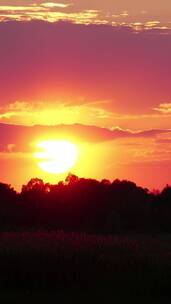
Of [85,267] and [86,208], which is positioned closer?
[85,267]

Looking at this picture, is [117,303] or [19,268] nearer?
[117,303]

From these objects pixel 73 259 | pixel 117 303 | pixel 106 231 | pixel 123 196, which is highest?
pixel 123 196

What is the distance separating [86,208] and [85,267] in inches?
1385

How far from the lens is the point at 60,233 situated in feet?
116

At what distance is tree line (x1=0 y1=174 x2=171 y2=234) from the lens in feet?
198

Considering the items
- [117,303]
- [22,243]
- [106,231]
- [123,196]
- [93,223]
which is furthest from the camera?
[123,196]

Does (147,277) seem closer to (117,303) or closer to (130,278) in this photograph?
(130,278)

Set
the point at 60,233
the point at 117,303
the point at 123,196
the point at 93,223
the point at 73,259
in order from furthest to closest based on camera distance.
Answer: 1. the point at 123,196
2. the point at 93,223
3. the point at 60,233
4. the point at 73,259
5. the point at 117,303

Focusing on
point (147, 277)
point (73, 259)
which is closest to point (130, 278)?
point (147, 277)

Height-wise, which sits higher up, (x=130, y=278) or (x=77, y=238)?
(x=77, y=238)

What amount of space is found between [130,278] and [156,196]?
144 feet

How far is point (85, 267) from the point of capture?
30312mm

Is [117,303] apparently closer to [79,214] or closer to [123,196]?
[79,214]

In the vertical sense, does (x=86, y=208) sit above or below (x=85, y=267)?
above
